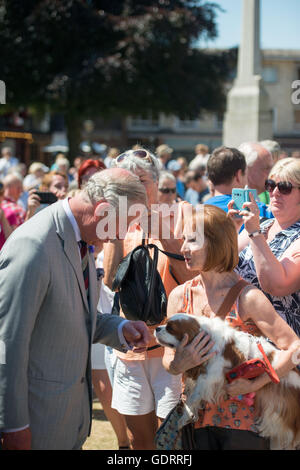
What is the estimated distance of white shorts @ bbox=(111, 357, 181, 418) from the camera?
370 cm

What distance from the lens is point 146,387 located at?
3744 mm

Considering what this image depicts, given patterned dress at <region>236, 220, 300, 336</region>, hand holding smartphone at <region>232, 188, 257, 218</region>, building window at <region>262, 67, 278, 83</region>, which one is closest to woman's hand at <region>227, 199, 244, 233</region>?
hand holding smartphone at <region>232, 188, 257, 218</region>

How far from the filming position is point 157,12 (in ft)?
84.8

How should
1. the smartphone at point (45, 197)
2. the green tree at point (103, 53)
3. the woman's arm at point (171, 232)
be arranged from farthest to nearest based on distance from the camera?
the green tree at point (103, 53)
the smartphone at point (45, 197)
the woman's arm at point (171, 232)

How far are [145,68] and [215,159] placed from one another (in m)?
23.4

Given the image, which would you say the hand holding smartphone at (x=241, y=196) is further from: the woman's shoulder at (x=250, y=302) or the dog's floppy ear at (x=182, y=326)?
the dog's floppy ear at (x=182, y=326)

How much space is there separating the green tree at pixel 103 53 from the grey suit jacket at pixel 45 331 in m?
24.3

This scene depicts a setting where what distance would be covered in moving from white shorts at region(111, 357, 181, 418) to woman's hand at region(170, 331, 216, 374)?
930mm

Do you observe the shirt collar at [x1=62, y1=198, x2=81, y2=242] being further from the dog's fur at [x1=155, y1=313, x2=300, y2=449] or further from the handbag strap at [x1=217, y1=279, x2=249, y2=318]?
the handbag strap at [x1=217, y1=279, x2=249, y2=318]

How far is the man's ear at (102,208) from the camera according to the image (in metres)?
2.65

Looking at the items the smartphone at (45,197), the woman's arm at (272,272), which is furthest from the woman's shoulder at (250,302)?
the smartphone at (45,197)

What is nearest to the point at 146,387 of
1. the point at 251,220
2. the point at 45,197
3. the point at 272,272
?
the point at 272,272

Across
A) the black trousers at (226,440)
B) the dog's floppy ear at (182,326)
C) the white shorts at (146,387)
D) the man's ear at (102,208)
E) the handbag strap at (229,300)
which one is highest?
the man's ear at (102,208)
